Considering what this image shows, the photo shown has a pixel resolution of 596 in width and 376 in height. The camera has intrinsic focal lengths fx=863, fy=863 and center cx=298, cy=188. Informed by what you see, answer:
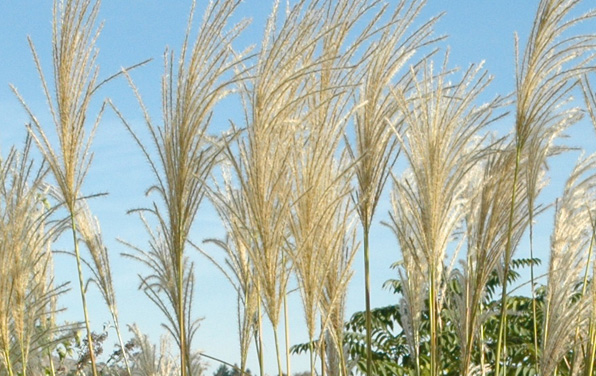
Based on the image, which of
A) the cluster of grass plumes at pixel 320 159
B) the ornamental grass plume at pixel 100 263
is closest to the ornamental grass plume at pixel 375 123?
the cluster of grass plumes at pixel 320 159

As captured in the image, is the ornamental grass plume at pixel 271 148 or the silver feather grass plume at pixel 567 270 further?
the silver feather grass plume at pixel 567 270

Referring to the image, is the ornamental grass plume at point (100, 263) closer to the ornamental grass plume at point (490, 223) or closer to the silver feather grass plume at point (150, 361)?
the silver feather grass plume at point (150, 361)

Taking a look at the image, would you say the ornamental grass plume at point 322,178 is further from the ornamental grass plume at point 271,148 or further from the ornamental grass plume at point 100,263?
the ornamental grass plume at point 100,263

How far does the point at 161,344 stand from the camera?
19.3ft

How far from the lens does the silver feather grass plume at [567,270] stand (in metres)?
4.27

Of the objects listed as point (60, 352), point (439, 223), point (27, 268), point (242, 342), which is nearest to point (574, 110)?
point (439, 223)

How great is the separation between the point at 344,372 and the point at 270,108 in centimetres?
130

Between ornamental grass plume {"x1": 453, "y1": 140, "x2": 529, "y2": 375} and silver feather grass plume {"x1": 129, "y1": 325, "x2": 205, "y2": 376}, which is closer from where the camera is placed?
ornamental grass plume {"x1": 453, "y1": 140, "x2": 529, "y2": 375}

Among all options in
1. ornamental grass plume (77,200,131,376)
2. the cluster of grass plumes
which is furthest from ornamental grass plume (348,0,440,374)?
ornamental grass plume (77,200,131,376)

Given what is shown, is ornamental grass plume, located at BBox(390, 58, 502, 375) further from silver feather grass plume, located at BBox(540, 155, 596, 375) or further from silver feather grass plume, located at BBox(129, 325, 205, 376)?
silver feather grass plume, located at BBox(129, 325, 205, 376)

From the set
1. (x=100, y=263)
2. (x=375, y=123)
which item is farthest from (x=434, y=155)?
(x=100, y=263)

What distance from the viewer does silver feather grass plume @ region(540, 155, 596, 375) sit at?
4273 millimetres

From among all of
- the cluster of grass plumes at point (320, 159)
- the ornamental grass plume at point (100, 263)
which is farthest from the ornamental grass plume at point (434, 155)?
the ornamental grass plume at point (100, 263)

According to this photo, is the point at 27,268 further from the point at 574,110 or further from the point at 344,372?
the point at 574,110
